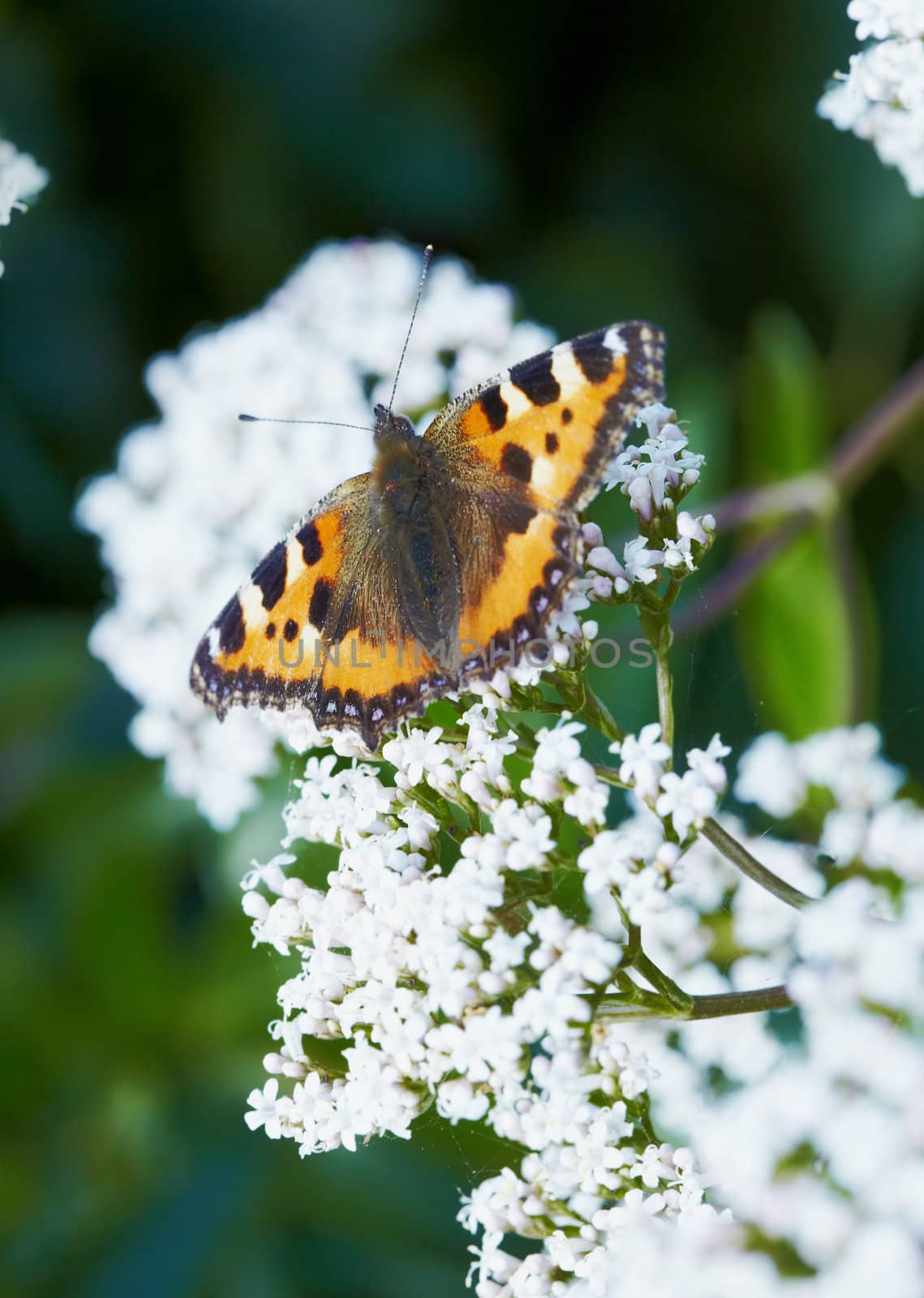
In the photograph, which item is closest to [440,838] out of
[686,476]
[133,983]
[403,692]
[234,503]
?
[403,692]

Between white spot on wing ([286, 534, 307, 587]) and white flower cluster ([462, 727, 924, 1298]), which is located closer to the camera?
white flower cluster ([462, 727, 924, 1298])

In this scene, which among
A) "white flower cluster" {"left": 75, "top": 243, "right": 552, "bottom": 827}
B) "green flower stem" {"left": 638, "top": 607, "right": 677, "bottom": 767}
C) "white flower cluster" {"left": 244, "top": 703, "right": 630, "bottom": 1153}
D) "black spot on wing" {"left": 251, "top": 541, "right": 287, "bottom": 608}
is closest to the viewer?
"white flower cluster" {"left": 244, "top": 703, "right": 630, "bottom": 1153}

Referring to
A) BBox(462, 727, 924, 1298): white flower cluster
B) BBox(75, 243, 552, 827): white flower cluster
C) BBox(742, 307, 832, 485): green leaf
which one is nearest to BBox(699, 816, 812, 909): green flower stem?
BBox(462, 727, 924, 1298): white flower cluster

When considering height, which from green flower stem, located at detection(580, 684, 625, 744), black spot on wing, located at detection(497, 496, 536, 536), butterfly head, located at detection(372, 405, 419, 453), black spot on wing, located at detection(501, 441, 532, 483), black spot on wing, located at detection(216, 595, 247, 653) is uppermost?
butterfly head, located at detection(372, 405, 419, 453)

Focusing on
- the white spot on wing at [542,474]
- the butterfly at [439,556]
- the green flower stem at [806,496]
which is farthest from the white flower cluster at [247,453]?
the white spot on wing at [542,474]

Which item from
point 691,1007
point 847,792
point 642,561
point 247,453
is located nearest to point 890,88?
point 642,561

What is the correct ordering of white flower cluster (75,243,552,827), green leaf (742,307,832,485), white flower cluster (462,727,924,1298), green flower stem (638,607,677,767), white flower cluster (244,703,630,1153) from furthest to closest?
green leaf (742,307,832,485) → white flower cluster (75,243,552,827) → green flower stem (638,607,677,767) → white flower cluster (244,703,630,1153) → white flower cluster (462,727,924,1298)

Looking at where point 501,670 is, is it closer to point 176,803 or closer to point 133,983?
point 176,803

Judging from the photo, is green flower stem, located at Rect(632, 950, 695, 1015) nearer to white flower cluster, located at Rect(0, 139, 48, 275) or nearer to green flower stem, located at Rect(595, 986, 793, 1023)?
green flower stem, located at Rect(595, 986, 793, 1023)
